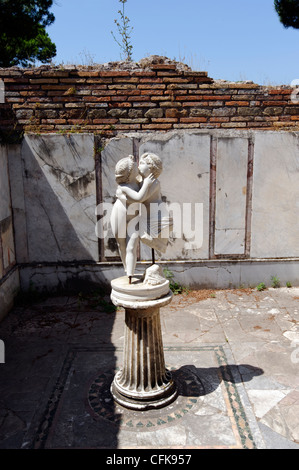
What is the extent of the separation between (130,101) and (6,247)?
9.66ft

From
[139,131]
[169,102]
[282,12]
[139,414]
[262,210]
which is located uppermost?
[282,12]

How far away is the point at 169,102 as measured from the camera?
586cm

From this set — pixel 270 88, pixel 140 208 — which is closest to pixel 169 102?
pixel 270 88

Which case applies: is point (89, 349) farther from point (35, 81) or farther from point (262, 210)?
point (35, 81)

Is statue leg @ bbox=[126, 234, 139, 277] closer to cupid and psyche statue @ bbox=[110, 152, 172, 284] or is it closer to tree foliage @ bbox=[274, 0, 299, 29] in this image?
cupid and psyche statue @ bbox=[110, 152, 172, 284]

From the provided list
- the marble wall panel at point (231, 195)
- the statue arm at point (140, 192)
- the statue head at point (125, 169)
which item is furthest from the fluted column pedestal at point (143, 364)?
the marble wall panel at point (231, 195)

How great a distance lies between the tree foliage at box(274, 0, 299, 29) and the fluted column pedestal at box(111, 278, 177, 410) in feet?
39.5

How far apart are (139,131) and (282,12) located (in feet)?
30.4

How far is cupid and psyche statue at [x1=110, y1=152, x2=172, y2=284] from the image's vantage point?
325 centimetres

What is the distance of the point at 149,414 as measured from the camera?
331cm

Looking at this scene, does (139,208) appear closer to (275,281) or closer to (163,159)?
(163,159)

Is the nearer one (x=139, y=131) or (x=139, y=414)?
(x=139, y=414)

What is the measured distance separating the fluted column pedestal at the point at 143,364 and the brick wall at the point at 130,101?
3.45 meters

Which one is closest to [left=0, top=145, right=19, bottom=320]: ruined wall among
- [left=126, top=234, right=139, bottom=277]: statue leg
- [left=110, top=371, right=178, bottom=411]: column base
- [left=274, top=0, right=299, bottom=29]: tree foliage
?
[left=110, top=371, right=178, bottom=411]: column base
